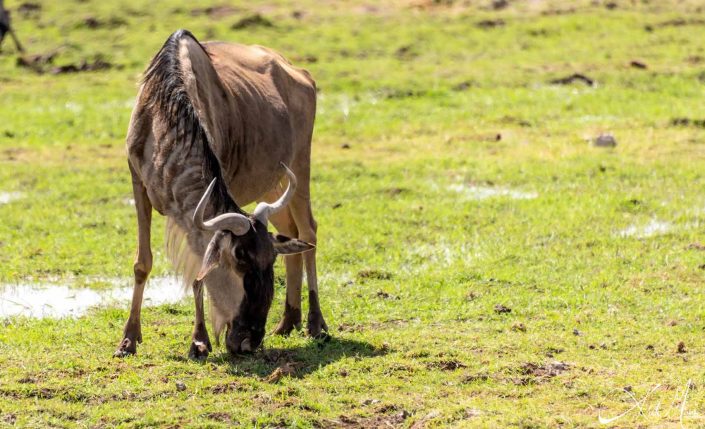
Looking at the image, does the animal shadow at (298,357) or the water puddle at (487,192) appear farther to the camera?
the water puddle at (487,192)

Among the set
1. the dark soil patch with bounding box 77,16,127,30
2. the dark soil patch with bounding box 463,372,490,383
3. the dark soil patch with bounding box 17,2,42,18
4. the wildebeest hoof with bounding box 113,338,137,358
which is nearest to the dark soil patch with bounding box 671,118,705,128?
the dark soil patch with bounding box 463,372,490,383

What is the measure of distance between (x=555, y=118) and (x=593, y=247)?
20.4 ft

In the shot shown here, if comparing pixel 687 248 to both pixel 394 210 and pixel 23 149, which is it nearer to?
pixel 394 210

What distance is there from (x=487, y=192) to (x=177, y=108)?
6.00 metres

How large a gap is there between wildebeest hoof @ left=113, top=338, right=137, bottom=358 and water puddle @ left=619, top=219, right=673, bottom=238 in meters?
5.19

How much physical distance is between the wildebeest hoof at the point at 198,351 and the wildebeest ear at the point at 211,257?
616mm

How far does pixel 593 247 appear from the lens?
428 inches

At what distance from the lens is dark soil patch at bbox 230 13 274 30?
74.4 feet

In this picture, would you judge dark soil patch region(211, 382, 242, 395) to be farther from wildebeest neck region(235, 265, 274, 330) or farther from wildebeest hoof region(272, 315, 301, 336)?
wildebeest hoof region(272, 315, 301, 336)

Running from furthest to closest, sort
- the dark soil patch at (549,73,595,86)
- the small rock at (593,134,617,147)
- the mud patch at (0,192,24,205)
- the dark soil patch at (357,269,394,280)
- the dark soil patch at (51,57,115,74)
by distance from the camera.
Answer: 1. the dark soil patch at (51,57,115,74)
2. the dark soil patch at (549,73,595,86)
3. the small rock at (593,134,617,147)
4. the mud patch at (0,192,24,205)
5. the dark soil patch at (357,269,394,280)

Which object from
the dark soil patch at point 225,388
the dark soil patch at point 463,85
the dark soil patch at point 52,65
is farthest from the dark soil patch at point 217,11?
the dark soil patch at point 225,388

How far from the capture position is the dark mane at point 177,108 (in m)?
7.54

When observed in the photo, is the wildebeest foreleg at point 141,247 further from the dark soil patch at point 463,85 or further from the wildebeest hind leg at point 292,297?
the dark soil patch at point 463,85

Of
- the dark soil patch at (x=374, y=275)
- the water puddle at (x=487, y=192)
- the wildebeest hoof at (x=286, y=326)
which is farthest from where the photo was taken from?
the water puddle at (x=487, y=192)
